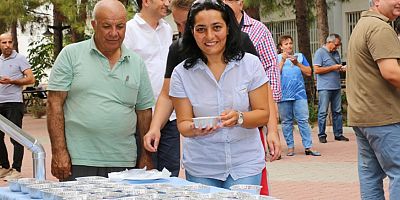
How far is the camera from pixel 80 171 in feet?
17.6

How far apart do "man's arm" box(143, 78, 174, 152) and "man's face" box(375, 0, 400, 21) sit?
1725 millimetres

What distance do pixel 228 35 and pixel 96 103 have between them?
3.31ft

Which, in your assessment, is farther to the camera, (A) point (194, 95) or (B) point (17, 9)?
(B) point (17, 9)

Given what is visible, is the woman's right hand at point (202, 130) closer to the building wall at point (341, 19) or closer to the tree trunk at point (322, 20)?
the tree trunk at point (322, 20)

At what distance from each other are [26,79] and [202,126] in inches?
293

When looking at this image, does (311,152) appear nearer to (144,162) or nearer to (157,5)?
(157,5)

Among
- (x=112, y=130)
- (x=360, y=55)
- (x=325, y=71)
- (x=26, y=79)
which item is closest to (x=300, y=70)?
(x=325, y=71)

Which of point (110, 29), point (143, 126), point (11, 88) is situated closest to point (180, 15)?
point (110, 29)

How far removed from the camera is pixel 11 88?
11555 mm

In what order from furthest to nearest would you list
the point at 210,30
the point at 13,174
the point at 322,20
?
the point at 322,20, the point at 13,174, the point at 210,30

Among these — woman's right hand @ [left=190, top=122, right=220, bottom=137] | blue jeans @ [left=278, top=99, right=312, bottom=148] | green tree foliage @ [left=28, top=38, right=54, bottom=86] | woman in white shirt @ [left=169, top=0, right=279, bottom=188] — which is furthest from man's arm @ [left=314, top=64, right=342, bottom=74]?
green tree foliage @ [left=28, top=38, right=54, bottom=86]

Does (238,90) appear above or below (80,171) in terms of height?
above

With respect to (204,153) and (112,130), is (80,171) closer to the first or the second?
(112,130)

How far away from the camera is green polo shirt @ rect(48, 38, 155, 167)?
5312mm
